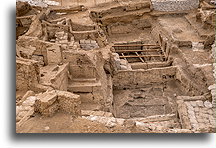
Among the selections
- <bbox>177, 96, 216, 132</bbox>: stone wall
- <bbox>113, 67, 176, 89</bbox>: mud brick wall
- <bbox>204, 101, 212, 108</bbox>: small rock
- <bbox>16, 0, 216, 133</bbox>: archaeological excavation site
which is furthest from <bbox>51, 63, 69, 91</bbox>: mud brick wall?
<bbox>204, 101, 212, 108</bbox>: small rock

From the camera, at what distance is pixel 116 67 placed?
41.8ft

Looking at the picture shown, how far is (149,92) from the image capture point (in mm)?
12641

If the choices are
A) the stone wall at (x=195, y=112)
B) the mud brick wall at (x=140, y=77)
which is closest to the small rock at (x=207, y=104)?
the stone wall at (x=195, y=112)

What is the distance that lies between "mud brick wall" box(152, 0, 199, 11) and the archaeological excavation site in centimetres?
6

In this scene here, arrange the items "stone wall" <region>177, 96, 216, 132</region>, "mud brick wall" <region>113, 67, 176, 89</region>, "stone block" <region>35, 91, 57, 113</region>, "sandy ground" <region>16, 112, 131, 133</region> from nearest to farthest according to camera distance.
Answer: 1. "sandy ground" <region>16, 112, 131, 133</region>
2. "stone block" <region>35, 91, 57, 113</region>
3. "stone wall" <region>177, 96, 216, 132</region>
4. "mud brick wall" <region>113, 67, 176, 89</region>

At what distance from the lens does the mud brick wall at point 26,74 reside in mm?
8094

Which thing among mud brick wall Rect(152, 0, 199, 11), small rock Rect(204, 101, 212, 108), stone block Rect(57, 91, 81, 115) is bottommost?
small rock Rect(204, 101, 212, 108)

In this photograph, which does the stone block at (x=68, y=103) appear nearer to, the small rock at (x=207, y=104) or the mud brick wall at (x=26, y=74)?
the mud brick wall at (x=26, y=74)

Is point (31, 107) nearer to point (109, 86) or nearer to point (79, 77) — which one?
point (79, 77)

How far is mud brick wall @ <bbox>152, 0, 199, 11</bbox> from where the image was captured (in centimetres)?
1770

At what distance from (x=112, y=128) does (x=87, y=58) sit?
421 centimetres

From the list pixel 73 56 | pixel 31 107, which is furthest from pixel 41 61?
pixel 31 107

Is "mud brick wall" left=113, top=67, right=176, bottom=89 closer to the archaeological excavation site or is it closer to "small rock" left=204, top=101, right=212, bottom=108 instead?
the archaeological excavation site

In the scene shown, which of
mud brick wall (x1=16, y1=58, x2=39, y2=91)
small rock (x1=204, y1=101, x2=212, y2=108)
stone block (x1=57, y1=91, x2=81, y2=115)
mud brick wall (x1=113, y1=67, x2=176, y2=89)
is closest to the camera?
stone block (x1=57, y1=91, x2=81, y2=115)
